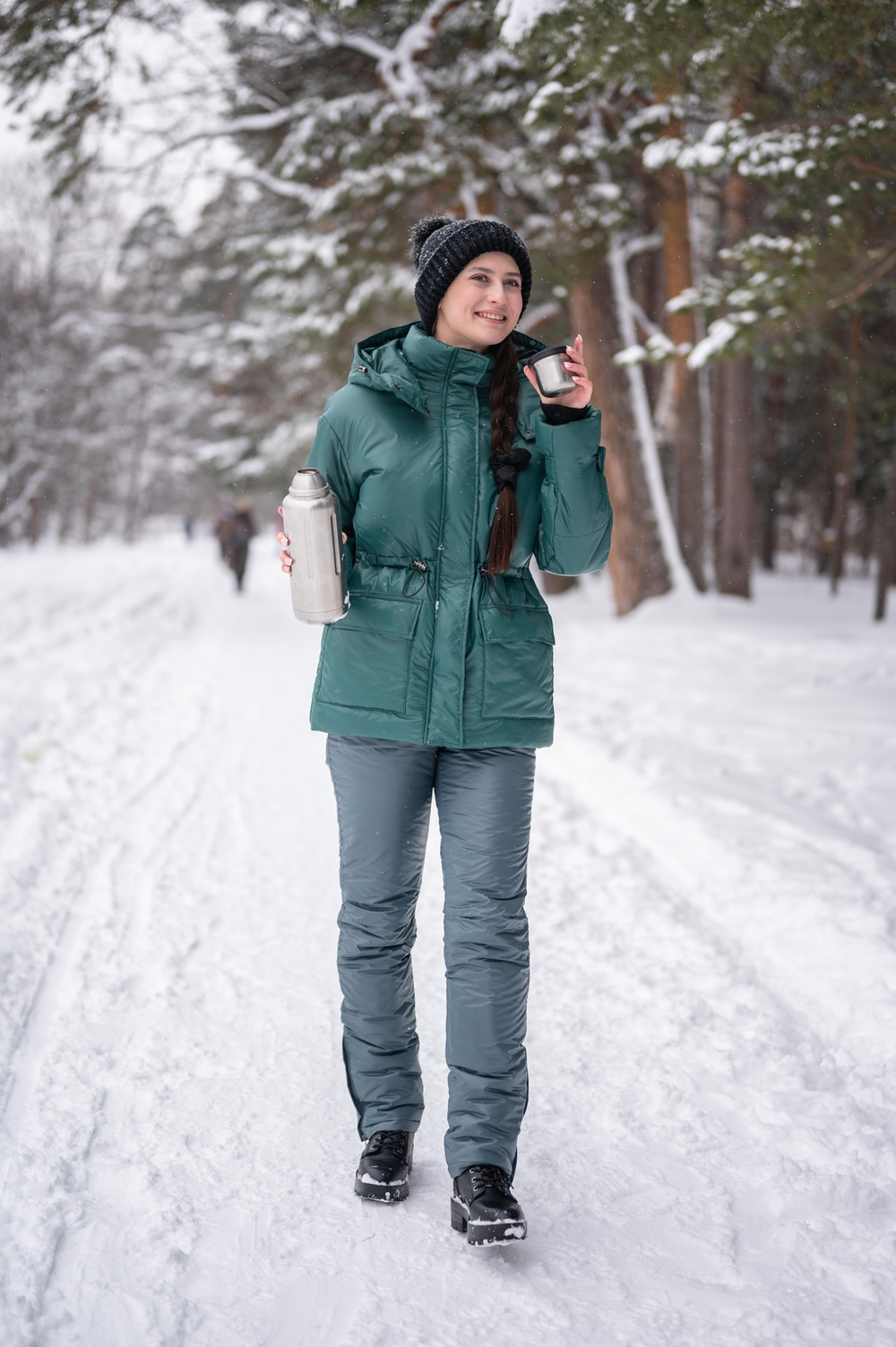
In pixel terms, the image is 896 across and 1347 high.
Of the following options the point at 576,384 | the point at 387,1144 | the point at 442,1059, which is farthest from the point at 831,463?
the point at 387,1144

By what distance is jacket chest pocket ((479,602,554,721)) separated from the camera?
2.45 m

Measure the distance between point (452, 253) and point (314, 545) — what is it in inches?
31.6

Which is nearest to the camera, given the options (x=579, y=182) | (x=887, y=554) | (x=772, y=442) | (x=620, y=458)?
(x=579, y=182)

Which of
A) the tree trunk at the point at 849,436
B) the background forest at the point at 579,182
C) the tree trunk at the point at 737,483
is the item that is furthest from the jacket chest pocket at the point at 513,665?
the tree trunk at the point at 849,436

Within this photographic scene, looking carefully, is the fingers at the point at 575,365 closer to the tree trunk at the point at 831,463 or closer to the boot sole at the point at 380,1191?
the boot sole at the point at 380,1191

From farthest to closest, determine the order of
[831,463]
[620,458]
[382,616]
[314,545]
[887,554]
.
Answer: [831,463]
[887,554]
[620,458]
[382,616]
[314,545]

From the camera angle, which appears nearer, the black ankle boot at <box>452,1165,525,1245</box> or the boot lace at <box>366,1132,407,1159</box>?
the black ankle boot at <box>452,1165,525,1245</box>

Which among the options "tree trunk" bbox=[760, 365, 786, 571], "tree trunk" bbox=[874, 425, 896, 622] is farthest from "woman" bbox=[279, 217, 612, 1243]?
"tree trunk" bbox=[760, 365, 786, 571]

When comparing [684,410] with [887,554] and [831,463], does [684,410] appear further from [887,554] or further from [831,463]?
[831,463]

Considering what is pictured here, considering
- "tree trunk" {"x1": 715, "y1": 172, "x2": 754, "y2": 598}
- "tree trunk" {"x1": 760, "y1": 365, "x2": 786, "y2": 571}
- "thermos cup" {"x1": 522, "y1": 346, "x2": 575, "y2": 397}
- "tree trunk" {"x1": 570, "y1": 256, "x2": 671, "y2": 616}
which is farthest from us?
"tree trunk" {"x1": 760, "y1": 365, "x2": 786, "y2": 571}

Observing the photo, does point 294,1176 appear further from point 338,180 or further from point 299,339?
point 299,339

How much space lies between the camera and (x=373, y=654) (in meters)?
2.48

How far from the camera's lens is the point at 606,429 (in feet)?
40.2

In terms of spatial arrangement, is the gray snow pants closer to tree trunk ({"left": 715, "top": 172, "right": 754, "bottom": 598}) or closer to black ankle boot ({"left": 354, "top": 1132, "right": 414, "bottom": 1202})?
black ankle boot ({"left": 354, "top": 1132, "right": 414, "bottom": 1202})
